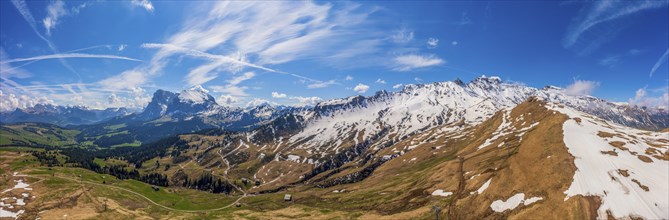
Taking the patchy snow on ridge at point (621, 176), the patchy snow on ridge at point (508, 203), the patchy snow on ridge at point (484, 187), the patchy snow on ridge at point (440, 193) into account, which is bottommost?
the patchy snow on ridge at point (440, 193)

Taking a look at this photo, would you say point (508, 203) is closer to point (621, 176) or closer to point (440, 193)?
point (621, 176)

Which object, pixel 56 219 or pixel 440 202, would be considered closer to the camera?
pixel 440 202

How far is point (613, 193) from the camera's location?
87.7 meters

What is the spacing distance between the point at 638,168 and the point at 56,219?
22824 cm

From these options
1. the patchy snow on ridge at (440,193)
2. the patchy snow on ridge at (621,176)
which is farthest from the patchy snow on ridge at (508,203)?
the patchy snow on ridge at (440,193)

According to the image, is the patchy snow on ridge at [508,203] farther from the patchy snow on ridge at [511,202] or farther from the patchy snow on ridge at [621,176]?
the patchy snow on ridge at [621,176]

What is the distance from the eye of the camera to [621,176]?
9494 cm

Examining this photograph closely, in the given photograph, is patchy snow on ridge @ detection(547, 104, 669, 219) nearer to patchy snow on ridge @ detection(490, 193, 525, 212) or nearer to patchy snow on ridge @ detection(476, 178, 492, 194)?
patchy snow on ridge @ detection(490, 193, 525, 212)

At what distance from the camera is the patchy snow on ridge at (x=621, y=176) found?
82.4 m

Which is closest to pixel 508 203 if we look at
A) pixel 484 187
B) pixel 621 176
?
pixel 484 187

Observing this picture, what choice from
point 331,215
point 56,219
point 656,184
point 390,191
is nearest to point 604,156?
point 656,184

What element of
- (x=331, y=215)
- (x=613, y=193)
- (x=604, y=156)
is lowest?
(x=331, y=215)

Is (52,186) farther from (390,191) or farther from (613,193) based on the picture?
(613,193)

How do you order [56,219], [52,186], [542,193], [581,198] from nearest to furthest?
1. [581,198]
2. [542,193]
3. [56,219]
4. [52,186]
